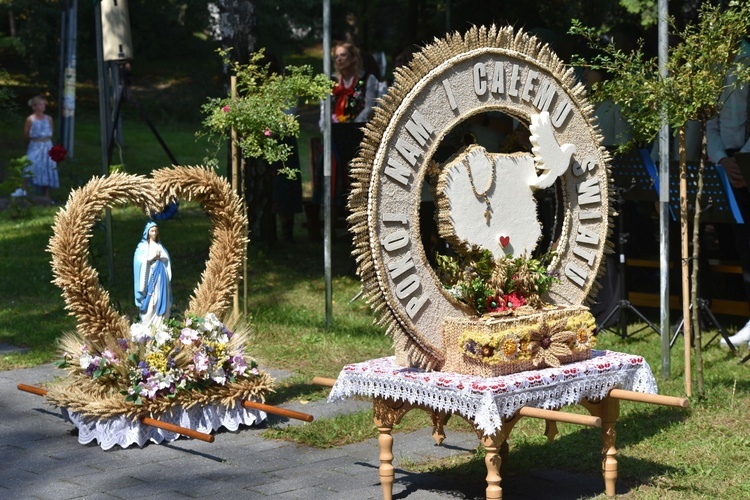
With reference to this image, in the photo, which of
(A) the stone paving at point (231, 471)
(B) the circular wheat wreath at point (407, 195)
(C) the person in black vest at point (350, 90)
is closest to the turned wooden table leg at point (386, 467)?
(A) the stone paving at point (231, 471)

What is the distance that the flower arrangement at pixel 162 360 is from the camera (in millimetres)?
7348

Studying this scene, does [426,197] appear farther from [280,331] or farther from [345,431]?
[345,431]

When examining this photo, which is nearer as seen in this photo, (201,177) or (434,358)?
(434,358)

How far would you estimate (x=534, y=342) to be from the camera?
5.96m

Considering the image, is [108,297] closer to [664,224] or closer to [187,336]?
[187,336]

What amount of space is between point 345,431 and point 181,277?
239 inches

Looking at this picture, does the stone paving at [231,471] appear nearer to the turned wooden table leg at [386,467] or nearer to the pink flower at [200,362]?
the turned wooden table leg at [386,467]

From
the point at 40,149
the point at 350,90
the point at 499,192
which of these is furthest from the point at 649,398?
the point at 40,149

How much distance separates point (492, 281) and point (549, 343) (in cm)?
45

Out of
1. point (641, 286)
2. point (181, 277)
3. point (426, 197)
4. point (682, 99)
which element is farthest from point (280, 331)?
point (682, 99)

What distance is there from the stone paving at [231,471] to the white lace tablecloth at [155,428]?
0.19 ft

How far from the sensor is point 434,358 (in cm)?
583

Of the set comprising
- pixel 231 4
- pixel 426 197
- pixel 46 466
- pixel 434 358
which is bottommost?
pixel 46 466

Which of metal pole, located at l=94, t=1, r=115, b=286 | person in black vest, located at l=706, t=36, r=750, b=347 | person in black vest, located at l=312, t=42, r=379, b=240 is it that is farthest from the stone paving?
person in black vest, located at l=312, t=42, r=379, b=240
